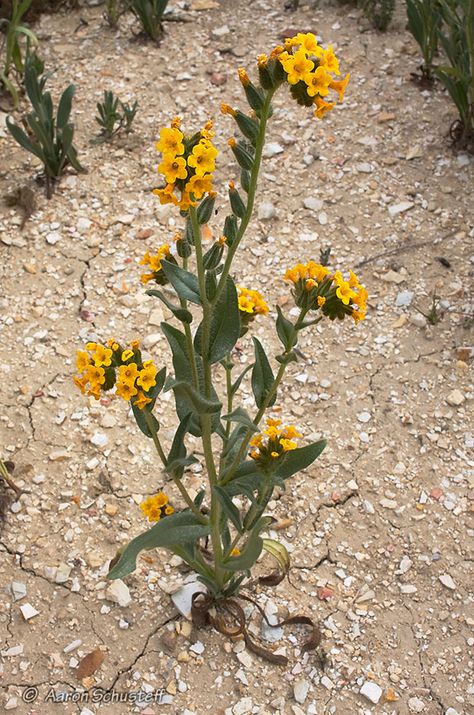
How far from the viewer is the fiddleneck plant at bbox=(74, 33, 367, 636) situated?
172 centimetres

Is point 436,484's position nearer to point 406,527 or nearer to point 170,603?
point 406,527

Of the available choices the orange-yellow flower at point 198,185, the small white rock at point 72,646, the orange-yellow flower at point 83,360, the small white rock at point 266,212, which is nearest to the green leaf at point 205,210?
the orange-yellow flower at point 198,185

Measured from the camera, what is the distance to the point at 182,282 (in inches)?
77.9

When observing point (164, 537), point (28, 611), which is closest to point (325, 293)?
point (164, 537)

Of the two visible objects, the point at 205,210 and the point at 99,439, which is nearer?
the point at 205,210

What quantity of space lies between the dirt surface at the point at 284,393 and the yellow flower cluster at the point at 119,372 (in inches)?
39.2

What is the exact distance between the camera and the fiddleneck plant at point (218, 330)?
172 cm

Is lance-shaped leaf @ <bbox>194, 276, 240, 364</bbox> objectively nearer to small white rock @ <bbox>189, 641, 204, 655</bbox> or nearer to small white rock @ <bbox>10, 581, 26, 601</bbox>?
small white rock @ <bbox>189, 641, 204, 655</bbox>

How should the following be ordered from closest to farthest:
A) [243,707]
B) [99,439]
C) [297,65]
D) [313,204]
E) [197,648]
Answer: [297,65], [243,707], [197,648], [99,439], [313,204]

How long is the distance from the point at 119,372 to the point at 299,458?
59 centimetres

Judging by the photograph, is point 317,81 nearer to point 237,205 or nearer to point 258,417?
point 237,205

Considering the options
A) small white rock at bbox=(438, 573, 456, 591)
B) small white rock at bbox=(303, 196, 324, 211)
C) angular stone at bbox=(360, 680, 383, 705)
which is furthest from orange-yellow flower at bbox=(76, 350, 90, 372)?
small white rock at bbox=(303, 196, 324, 211)

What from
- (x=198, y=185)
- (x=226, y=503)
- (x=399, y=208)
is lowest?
(x=399, y=208)

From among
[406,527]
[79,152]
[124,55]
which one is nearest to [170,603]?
[406,527]
